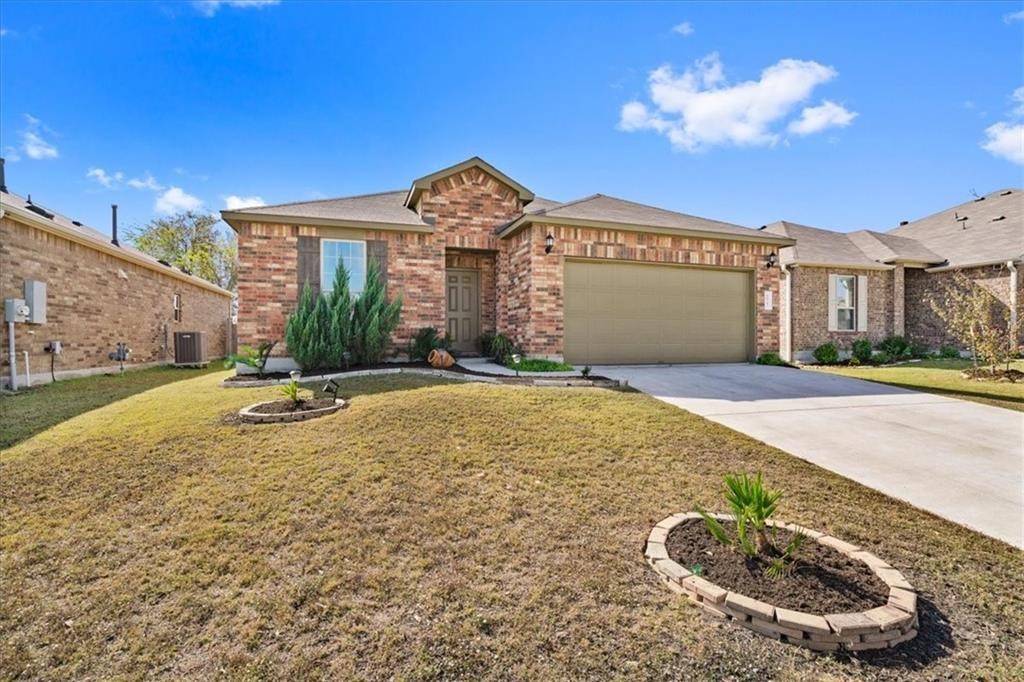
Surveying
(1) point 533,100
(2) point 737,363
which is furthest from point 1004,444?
(1) point 533,100

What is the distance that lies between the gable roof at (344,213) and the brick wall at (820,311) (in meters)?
11.2

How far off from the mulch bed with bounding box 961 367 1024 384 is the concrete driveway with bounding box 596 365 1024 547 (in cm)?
309

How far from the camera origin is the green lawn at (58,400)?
18.6 feet

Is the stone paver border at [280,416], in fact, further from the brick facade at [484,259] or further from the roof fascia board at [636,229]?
the roof fascia board at [636,229]

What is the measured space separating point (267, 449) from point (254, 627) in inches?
97.1

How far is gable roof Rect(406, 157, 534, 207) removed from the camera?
10062 millimetres

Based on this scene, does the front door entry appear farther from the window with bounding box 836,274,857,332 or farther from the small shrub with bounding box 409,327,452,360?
the window with bounding box 836,274,857,332

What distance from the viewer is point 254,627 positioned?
227cm

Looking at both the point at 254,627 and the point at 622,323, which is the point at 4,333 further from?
the point at 622,323

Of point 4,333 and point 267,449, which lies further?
point 4,333

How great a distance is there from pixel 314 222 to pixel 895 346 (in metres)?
16.6

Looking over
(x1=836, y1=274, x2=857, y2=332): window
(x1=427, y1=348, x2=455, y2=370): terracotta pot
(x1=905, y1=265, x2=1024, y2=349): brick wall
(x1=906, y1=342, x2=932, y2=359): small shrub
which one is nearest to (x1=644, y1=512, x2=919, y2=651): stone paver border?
(x1=427, y1=348, x2=455, y2=370): terracotta pot

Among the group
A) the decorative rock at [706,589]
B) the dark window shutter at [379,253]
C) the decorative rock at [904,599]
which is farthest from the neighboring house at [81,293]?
the decorative rock at [904,599]

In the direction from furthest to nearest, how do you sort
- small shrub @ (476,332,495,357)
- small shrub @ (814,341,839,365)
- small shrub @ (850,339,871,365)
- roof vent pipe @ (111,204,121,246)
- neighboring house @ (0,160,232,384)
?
roof vent pipe @ (111,204,121,246), small shrub @ (850,339,871,365), small shrub @ (814,341,839,365), small shrub @ (476,332,495,357), neighboring house @ (0,160,232,384)
